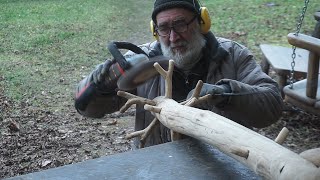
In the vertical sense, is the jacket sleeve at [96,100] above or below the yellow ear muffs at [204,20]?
below

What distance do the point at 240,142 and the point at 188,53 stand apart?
1.08m

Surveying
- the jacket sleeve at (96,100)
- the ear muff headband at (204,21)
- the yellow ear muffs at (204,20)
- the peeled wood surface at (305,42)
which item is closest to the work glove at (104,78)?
the jacket sleeve at (96,100)

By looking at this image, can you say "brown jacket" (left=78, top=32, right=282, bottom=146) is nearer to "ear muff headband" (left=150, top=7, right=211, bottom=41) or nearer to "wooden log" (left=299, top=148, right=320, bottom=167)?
"ear muff headband" (left=150, top=7, right=211, bottom=41)

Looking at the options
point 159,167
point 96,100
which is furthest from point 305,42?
point 159,167

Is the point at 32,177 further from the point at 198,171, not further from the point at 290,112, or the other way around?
the point at 290,112

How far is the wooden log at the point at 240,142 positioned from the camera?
4.08 feet

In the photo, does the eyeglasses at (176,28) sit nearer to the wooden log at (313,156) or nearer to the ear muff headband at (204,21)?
the ear muff headband at (204,21)

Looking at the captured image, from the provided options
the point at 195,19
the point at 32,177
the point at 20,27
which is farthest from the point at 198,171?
the point at 20,27

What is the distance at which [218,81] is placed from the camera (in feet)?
7.50

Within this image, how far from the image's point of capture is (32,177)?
149cm

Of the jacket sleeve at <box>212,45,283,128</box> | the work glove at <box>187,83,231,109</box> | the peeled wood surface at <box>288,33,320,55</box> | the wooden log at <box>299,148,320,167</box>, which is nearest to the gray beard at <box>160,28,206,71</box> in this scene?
the jacket sleeve at <box>212,45,283,128</box>

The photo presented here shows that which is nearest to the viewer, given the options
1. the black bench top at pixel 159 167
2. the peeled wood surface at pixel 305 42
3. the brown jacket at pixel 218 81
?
the black bench top at pixel 159 167

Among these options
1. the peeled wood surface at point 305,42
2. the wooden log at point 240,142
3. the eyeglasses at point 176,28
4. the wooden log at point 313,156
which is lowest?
the wooden log at point 240,142

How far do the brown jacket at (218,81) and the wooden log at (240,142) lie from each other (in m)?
0.43
